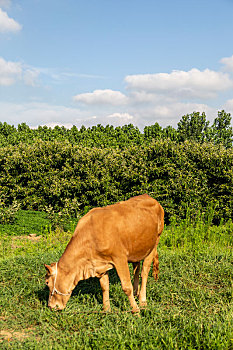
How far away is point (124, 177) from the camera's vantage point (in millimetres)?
11539

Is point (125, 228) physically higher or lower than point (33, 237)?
higher

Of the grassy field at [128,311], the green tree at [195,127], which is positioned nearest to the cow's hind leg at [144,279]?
the grassy field at [128,311]

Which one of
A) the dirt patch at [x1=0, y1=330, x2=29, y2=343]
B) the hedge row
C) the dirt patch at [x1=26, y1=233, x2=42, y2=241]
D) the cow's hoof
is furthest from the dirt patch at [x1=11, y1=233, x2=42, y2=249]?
the cow's hoof

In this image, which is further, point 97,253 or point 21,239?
point 21,239

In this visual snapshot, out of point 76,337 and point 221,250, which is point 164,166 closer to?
point 221,250

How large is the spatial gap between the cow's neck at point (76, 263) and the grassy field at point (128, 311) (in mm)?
573

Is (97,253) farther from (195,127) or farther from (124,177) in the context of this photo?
(195,127)

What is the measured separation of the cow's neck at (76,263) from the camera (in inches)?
175

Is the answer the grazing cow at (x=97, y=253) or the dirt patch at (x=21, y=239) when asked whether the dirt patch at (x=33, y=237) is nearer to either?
the dirt patch at (x=21, y=239)

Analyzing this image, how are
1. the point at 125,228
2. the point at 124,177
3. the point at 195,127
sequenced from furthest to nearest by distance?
the point at 195,127 → the point at 124,177 → the point at 125,228

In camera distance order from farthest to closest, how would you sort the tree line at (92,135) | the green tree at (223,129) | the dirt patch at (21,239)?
the green tree at (223,129)
the tree line at (92,135)
the dirt patch at (21,239)

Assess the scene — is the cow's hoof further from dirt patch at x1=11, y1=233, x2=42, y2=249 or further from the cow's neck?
dirt patch at x1=11, y1=233, x2=42, y2=249

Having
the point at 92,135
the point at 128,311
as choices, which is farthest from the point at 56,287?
the point at 92,135

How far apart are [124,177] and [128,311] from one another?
278 inches
